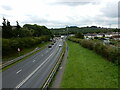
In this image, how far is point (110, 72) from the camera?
21.4 meters

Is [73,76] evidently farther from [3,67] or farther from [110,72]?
[3,67]

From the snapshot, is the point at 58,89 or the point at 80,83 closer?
the point at 58,89

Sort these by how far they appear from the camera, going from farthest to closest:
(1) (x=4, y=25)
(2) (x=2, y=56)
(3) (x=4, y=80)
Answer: (1) (x=4, y=25) < (2) (x=2, y=56) < (3) (x=4, y=80)

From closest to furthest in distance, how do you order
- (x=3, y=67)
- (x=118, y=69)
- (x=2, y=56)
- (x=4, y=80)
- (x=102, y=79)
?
(x=102, y=79) → (x=4, y=80) → (x=118, y=69) → (x=3, y=67) → (x=2, y=56)

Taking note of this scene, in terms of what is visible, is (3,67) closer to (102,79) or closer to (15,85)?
(15,85)

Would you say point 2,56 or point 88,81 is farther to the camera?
point 2,56

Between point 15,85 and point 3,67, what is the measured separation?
11.7m

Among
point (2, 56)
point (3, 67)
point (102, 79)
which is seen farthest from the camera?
point (2, 56)

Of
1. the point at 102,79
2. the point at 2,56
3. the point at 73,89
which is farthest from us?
the point at 2,56

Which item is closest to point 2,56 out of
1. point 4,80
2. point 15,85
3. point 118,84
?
point 4,80

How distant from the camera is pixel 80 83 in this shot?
57.2 ft

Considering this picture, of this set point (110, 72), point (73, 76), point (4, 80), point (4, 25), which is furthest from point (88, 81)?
point (4, 25)

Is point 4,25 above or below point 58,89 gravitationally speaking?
above

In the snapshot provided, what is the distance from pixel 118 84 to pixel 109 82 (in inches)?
40.4
